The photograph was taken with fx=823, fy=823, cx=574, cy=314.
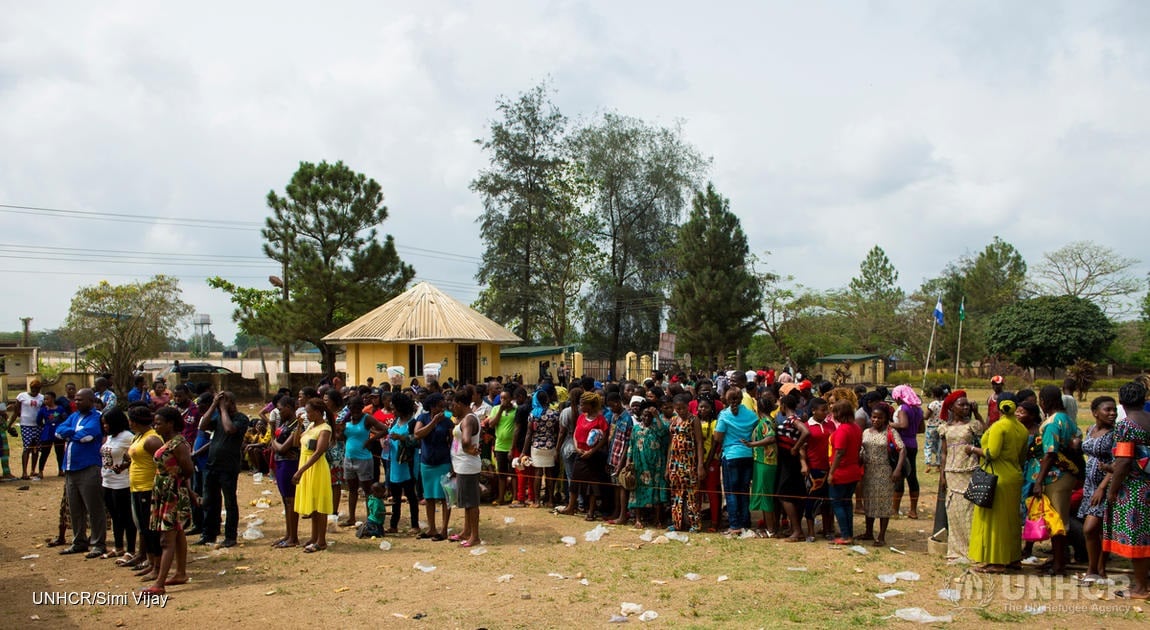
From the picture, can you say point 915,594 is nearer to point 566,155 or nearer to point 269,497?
point 269,497

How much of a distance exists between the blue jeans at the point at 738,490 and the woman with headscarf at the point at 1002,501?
260cm

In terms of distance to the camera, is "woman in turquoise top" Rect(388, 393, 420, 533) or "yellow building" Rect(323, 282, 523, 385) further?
"yellow building" Rect(323, 282, 523, 385)

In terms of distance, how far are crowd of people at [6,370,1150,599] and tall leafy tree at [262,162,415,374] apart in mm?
23207

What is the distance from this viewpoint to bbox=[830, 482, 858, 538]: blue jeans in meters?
8.84

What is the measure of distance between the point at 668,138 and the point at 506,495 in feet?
130

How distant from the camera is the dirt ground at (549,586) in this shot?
6539mm

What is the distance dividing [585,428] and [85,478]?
18.5ft

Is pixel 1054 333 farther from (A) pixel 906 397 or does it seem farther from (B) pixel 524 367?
(A) pixel 906 397

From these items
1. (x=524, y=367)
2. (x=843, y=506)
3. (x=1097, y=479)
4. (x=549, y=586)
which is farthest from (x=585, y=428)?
(x=524, y=367)

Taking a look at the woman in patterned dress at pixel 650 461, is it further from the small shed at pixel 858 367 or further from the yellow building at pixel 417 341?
the small shed at pixel 858 367

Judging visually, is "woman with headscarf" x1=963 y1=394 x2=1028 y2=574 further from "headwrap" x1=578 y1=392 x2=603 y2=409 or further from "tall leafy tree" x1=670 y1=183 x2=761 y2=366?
"tall leafy tree" x1=670 y1=183 x2=761 y2=366

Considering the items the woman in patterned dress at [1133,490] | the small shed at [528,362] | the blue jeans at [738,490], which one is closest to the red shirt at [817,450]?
the blue jeans at [738,490]

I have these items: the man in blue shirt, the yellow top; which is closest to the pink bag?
the yellow top

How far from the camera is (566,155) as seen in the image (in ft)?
160
